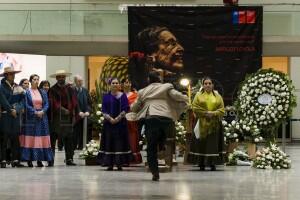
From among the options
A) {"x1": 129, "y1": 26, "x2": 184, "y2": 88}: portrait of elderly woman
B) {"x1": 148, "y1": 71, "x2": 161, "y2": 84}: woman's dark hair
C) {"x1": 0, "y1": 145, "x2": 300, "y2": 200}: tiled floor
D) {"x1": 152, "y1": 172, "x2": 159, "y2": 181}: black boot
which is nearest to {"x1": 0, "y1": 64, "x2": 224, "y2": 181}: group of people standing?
{"x1": 0, "y1": 145, "x2": 300, "y2": 200}: tiled floor

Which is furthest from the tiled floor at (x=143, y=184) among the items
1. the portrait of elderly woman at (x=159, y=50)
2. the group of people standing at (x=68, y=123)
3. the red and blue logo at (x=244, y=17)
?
the red and blue logo at (x=244, y=17)

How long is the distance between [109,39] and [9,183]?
13378 mm

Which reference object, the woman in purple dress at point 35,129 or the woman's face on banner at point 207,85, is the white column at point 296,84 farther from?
the woman in purple dress at point 35,129

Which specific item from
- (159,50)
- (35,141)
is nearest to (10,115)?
(35,141)

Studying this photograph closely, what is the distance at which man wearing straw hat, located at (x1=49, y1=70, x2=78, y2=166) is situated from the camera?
1425 centimetres

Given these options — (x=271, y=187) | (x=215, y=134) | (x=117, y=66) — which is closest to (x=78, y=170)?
(x=215, y=134)

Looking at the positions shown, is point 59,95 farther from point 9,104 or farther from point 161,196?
point 161,196

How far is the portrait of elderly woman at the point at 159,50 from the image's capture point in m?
21.7

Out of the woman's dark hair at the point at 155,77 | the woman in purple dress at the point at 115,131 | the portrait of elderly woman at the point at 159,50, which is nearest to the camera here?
the woman's dark hair at the point at 155,77

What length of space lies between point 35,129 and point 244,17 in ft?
31.2

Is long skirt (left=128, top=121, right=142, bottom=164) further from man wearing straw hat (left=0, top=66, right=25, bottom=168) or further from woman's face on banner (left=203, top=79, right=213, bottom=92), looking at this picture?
man wearing straw hat (left=0, top=66, right=25, bottom=168)

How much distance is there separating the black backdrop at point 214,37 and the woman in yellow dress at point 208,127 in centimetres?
792

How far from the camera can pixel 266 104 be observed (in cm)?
1504

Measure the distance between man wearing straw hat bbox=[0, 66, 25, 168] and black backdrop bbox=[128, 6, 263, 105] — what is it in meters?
7.75
